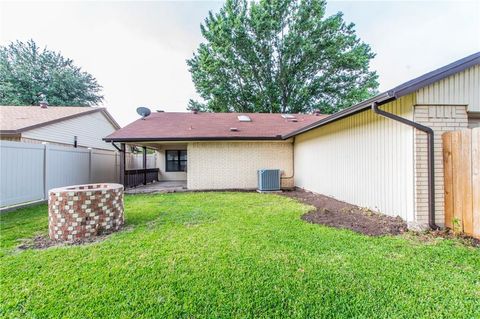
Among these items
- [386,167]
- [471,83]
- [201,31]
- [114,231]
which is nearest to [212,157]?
[114,231]

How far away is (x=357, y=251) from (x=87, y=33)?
42.0 feet

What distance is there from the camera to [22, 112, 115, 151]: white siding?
29.5ft

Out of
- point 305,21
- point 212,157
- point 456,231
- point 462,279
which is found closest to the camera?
point 462,279

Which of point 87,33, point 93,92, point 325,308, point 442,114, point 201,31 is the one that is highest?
point 201,31

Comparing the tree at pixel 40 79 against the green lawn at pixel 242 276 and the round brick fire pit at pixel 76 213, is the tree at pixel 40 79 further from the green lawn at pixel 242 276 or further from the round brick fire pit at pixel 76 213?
the round brick fire pit at pixel 76 213

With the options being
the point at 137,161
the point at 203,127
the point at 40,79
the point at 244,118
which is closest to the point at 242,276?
the point at 203,127

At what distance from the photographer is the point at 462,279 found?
2.27 metres

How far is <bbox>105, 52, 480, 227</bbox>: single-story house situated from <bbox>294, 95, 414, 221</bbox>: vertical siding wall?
0.07ft

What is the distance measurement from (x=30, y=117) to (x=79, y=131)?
194 centimetres

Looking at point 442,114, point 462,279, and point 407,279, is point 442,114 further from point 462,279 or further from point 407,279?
point 407,279

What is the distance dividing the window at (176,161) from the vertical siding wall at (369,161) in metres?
8.55

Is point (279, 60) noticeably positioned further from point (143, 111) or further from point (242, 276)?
point (242, 276)

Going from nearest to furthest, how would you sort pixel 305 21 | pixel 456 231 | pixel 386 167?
pixel 456 231 < pixel 386 167 < pixel 305 21

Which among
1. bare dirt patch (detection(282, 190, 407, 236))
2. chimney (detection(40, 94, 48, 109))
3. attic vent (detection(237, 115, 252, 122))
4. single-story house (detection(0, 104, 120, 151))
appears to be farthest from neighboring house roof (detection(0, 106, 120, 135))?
bare dirt patch (detection(282, 190, 407, 236))
